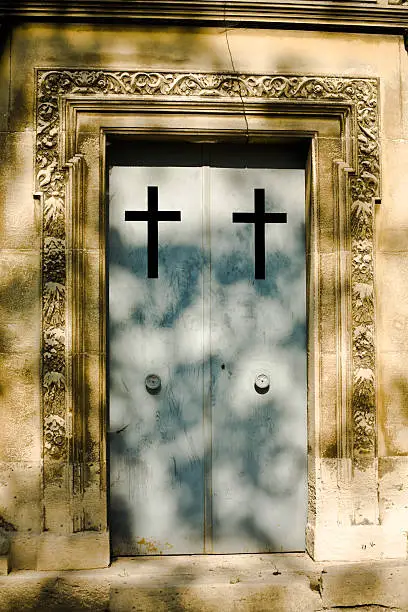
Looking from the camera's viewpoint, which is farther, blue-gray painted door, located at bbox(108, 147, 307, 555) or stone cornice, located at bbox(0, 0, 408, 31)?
blue-gray painted door, located at bbox(108, 147, 307, 555)

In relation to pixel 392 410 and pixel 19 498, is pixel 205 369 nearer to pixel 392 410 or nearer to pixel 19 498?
pixel 392 410

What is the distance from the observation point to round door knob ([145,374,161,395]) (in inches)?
210

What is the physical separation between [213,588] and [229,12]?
390 centimetres

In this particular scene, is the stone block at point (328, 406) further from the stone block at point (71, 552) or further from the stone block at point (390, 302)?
the stone block at point (71, 552)

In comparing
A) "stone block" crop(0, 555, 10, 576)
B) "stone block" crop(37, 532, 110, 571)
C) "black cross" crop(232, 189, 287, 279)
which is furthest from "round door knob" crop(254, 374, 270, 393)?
"stone block" crop(0, 555, 10, 576)

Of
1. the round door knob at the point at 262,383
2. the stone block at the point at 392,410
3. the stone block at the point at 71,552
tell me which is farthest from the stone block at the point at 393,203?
the stone block at the point at 71,552

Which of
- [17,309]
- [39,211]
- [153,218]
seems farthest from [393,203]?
[17,309]

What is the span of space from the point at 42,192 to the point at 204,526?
263cm

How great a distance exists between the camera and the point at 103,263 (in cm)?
518

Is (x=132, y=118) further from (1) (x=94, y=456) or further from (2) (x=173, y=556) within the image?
(2) (x=173, y=556)

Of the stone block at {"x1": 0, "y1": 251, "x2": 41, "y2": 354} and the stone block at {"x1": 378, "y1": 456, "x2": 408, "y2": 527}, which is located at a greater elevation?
the stone block at {"x1": 0, "y1": 251, "x2": 41, "y2": 354}

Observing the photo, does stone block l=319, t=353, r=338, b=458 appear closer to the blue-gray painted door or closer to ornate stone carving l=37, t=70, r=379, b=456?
ornate stone carving l=37, t=70, r=379, b=456

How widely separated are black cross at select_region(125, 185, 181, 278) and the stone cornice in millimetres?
1198

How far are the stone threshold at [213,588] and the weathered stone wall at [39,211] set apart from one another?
227 mm
